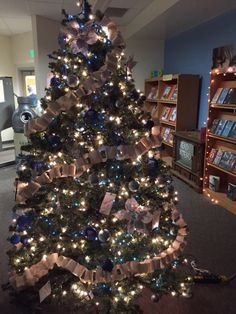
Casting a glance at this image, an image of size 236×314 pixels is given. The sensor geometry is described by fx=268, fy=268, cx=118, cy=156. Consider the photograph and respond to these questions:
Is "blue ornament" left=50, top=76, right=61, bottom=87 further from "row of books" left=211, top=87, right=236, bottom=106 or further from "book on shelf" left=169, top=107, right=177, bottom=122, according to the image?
"book on shelf" left=169, top=107, right=177, bottom=122

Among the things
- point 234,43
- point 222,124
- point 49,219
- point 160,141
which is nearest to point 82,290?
point 49,219

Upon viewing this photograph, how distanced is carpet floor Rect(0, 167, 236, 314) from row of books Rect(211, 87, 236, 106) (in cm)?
121

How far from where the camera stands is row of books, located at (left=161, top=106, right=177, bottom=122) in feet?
14.3

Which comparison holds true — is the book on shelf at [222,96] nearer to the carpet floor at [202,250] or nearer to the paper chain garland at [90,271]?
the carpet floor at [202,250]

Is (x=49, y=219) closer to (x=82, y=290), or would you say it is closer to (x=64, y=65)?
(x=82, y=290)

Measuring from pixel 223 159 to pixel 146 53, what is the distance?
296cm

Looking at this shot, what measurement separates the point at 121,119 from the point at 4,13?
3896mm

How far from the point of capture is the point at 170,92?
4426mm

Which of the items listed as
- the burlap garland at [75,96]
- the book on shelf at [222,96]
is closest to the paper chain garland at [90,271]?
the burlap garland at [75,96]

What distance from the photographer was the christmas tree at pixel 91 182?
140cm

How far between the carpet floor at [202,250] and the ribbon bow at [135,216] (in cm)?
66

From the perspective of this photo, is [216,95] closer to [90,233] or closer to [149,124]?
[149,124]

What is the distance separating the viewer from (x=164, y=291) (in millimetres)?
1563

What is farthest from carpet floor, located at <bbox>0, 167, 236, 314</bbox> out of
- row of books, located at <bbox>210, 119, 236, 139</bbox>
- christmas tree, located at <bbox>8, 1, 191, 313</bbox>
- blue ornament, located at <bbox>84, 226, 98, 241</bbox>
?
row of books, located at <bbox>210, 119, 236, 139</bbox>
